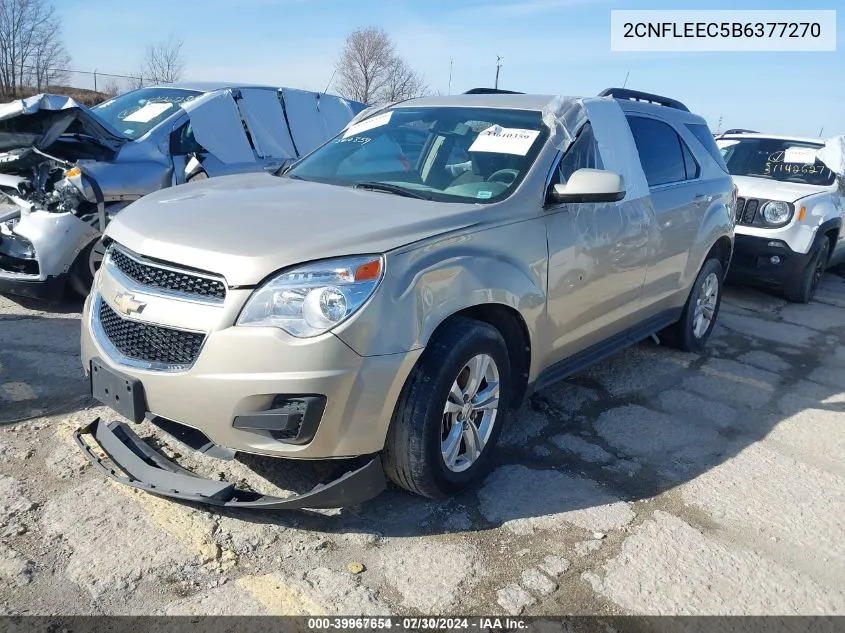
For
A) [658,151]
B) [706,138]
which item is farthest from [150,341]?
[706,138]

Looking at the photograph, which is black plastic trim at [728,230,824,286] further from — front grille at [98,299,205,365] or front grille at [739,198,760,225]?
front grille at [98,299,205,365]

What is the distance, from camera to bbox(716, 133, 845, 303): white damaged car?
7.05m

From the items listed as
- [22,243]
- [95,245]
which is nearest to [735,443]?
[95,245]

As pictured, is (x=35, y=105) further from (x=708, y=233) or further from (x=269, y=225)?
(x=708, y=233)

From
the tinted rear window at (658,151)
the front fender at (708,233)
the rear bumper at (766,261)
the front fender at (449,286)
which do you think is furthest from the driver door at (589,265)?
the rear bumper at (766,261)

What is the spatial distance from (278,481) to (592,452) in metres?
1.61

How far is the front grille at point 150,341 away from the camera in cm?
251

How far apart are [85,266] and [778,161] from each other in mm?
7183

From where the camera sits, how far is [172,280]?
261 centimetres

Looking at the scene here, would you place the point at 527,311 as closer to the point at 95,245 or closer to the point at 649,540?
the point at 649,540

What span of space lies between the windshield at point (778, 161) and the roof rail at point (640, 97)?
297cm

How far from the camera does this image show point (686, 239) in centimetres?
464

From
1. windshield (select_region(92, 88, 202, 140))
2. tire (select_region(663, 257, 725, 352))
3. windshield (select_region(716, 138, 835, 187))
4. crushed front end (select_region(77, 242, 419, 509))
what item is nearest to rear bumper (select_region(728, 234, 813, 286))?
windshield (select_region(716, 138, 835, 187))

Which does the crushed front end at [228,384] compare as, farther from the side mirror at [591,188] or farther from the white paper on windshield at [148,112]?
the white paper on windshield at [148,112]
